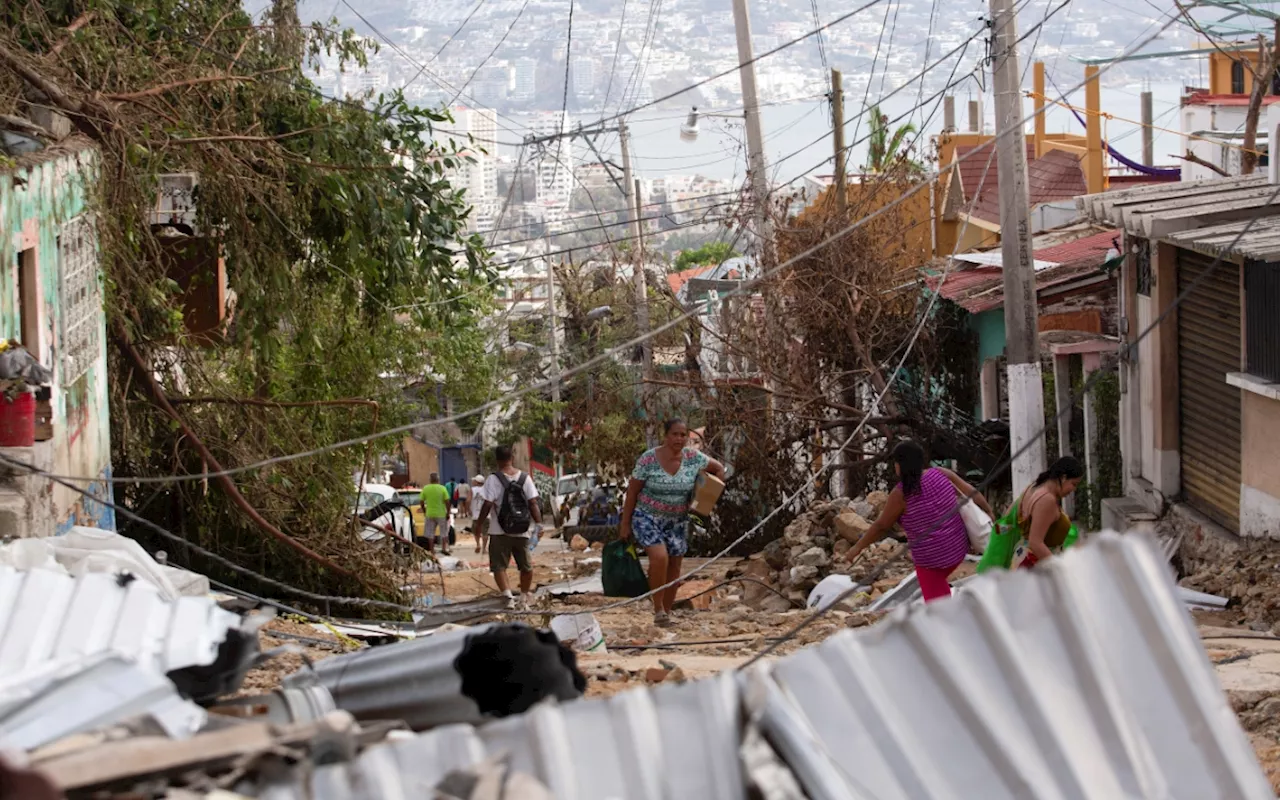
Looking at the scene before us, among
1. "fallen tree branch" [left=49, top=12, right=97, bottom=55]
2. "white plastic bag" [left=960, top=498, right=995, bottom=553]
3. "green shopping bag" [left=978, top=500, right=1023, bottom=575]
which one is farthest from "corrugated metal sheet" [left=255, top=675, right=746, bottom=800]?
"fallen tree branch" [left=49, top=12, right=97, bottom=55]

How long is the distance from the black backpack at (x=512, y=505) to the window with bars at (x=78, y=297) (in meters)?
3.22

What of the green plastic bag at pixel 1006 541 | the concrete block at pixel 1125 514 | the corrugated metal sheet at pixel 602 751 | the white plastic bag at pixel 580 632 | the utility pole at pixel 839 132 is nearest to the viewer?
the corrugated metal sheet at pixel 602 751

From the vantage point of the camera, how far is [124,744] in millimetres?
2875

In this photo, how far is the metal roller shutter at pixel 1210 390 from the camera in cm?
1055

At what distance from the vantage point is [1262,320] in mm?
9852

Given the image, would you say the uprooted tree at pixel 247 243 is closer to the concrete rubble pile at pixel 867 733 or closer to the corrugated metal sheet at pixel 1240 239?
the corrugated metal sheet at pixel 1240 239

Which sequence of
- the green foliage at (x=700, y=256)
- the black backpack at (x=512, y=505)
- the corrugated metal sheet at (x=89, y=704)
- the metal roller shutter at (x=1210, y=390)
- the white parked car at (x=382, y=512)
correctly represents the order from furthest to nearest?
the green foliage at (x=700, y=256) < the white parked car at (x=382, y=512) < the black backpack at (x=512, y=505) < the metal roller shutter at (x=1210, y=390) < the corrugated metal sheet at (x=89, y=704)

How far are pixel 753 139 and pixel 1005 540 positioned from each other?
1048 cm

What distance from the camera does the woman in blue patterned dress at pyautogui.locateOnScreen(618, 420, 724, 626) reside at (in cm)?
963

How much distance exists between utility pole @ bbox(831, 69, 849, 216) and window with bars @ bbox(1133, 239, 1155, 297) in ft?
16.9

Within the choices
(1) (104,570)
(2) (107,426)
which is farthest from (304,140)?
(1) (104,570)

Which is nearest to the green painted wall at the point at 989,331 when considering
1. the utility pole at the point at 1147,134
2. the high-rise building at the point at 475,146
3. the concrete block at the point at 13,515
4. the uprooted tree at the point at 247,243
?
the high-rise building at the point at 475,146

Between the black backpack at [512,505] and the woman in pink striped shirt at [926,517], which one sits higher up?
the woman in pink striped shirt at [926,517]

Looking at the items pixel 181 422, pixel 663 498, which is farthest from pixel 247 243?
pixel 663 498
